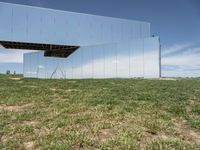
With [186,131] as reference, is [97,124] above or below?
above

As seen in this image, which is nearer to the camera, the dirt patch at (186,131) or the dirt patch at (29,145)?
the dirt patch at (29,145)

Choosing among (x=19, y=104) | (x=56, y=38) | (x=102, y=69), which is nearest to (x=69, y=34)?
(x=56, y=38)

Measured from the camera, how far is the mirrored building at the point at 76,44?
23.8 metres

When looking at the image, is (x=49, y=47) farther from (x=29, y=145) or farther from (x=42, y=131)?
(x=29, y=145)

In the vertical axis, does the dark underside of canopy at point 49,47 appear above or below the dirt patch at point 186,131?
above

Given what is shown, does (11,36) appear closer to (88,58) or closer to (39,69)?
(39,69)

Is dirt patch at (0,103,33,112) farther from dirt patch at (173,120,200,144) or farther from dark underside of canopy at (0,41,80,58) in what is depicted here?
dark underside of canopy at (0,41,80,58)

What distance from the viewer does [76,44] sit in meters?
30.4

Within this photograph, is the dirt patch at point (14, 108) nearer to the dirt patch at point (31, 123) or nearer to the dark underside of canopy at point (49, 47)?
the dirt patch at point (31, 123)

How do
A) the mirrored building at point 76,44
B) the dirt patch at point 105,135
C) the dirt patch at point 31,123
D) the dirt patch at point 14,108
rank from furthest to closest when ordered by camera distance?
the mirrored building at point 76,44
the dirt patch at point 14,108
the dirt patch at point 31,123
the dirt patch at point 105,135

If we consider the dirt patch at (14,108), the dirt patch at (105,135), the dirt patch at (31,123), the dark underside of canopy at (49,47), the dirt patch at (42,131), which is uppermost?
the dark underside of canopy at (49,47)

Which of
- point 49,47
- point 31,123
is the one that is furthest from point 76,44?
point 31,123

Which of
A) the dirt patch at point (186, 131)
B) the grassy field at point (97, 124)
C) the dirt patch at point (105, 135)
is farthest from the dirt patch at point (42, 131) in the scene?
the dirt patch at point (186, 131)

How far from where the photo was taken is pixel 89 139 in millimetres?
4152
